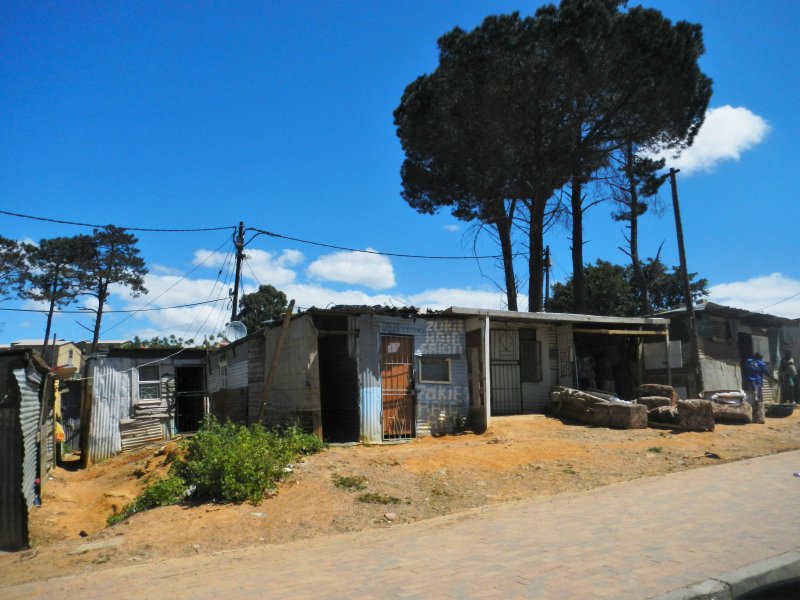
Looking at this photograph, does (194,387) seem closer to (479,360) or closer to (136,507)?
(479,360)

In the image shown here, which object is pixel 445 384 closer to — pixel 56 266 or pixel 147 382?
pixel 147 382

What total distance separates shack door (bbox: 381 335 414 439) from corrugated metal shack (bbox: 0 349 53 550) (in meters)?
6.48

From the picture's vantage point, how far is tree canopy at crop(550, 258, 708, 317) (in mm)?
35062

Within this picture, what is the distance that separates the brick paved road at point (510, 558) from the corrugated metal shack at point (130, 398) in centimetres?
1299

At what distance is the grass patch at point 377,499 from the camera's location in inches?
314

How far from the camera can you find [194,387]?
2116 centimetres

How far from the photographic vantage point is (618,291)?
115 ft

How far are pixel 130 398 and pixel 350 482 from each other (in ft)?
39.7

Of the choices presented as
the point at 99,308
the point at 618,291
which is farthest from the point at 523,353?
the point at 99,308

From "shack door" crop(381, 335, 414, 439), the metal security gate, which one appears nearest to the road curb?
"shack door" crop(381, 335, 414, 439)

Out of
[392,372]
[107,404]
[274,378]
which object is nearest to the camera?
[392,372]

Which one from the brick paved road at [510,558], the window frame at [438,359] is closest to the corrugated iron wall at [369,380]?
the window frame at [438,359]

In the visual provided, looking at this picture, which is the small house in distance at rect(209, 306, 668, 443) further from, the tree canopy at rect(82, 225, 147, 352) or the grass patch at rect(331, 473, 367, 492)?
the tree canopy at rect(82, 225, 147, 352)

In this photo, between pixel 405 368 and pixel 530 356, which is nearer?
pixel 405 368
